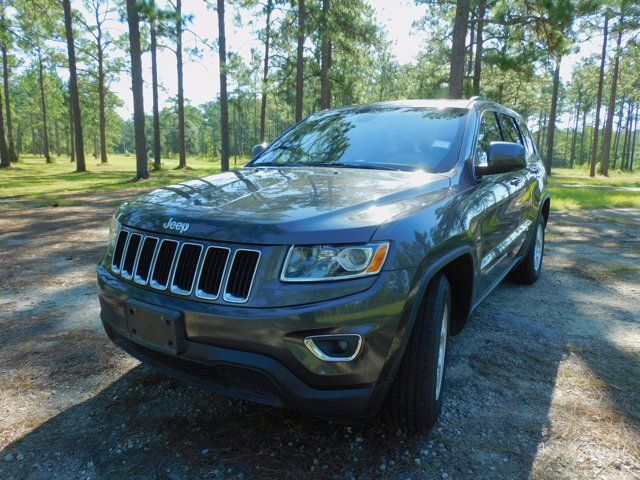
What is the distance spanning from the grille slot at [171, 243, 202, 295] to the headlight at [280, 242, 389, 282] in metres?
0.42

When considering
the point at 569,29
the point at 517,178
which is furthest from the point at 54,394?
the point at 569,29

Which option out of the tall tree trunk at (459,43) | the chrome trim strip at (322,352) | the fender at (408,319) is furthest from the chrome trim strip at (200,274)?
the tall tree trunk at (459,43)

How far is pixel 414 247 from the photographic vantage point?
201cm

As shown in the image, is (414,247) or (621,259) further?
(621,259)

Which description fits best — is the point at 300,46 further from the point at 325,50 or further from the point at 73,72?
the point at 73,72

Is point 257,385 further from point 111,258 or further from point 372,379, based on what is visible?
point 111,258

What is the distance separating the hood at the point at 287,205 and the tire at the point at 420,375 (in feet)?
1.58

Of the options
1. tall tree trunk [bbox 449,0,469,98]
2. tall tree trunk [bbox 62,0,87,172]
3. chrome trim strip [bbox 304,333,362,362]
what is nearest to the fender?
chrome trim strip [bbox 304,333,362,362]

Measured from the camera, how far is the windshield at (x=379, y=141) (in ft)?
9.98

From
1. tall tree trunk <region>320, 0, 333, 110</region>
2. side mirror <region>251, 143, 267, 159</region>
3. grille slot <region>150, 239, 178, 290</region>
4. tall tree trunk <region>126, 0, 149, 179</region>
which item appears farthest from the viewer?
tall tree trunk <region>320, 0, 333, 110</region>

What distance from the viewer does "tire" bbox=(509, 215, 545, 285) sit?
470 cm

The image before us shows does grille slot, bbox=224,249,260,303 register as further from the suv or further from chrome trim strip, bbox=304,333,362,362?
chrome trim strip, bbox=304,333,362,362

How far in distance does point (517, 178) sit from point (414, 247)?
2.39 meters

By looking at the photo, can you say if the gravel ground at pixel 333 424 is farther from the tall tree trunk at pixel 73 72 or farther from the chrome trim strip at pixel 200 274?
the tall tree trunk at pixel 73 72
